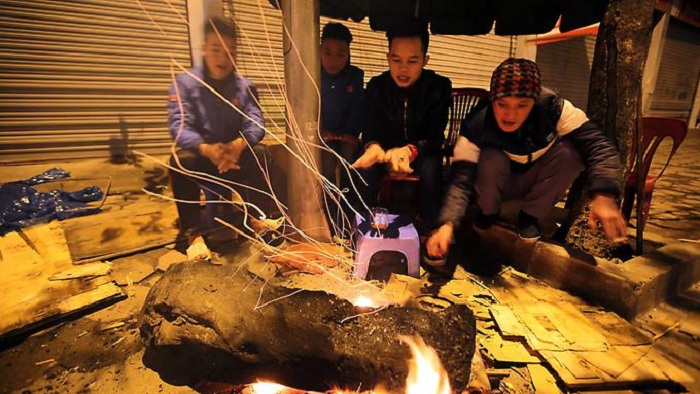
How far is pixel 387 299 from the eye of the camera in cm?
267

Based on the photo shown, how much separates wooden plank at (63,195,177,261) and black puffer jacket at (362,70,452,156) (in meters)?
2.63

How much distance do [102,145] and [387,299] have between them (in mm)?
6346

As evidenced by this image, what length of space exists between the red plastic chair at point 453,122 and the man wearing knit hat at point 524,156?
78cm

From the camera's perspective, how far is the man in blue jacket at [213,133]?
385 cm

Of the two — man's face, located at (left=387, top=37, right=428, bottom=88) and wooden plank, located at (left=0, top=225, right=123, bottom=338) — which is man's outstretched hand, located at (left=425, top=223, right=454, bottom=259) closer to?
man's face, located at (left=387, top=37, right=428, bottom=88)

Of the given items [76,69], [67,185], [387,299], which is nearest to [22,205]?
[67,185]

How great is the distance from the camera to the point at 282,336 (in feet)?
6.20

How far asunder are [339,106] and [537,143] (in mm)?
2450

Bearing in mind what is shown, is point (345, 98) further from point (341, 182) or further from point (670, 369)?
point (670, 369)

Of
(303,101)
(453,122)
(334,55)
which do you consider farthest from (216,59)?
(453,122)

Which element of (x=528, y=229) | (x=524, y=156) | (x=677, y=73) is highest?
(x=677, y=73)

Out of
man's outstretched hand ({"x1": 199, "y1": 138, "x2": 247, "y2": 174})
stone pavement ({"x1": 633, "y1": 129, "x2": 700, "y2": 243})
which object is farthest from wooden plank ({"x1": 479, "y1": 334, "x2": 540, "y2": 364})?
man's outstretched hand ({"x1": 199, "y1": 138, "x2": 247, "y2": 174})

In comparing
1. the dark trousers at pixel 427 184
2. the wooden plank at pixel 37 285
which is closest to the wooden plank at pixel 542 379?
the dark trousers at pixel 427 184

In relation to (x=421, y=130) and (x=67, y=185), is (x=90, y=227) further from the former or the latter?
(x=421, y=130)
